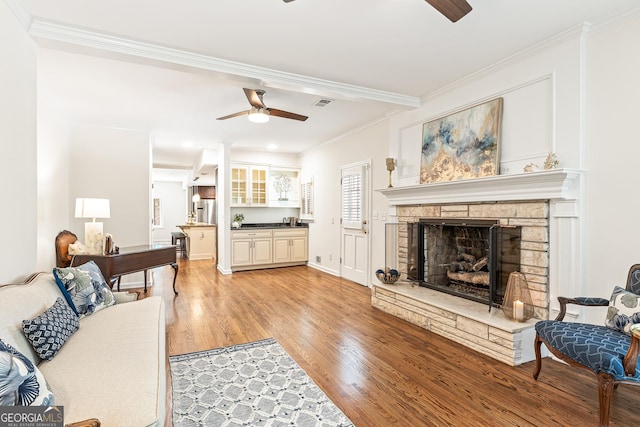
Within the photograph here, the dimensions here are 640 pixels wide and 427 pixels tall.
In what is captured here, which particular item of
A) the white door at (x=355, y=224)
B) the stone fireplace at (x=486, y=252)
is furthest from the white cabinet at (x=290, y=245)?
the stone fireplace at (x=486, y=252)

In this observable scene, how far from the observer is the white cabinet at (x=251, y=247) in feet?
22.2

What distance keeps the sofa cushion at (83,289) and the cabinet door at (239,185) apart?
4.48m

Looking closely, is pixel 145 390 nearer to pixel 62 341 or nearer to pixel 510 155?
pixel 62 341

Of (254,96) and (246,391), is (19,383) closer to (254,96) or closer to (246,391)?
(246,391)

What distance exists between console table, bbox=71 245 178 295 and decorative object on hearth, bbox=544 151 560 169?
4.37m

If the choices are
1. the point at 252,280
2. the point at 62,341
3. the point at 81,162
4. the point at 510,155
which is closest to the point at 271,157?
the point at 252,280

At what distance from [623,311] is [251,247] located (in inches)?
233

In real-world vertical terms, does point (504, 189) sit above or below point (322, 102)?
below

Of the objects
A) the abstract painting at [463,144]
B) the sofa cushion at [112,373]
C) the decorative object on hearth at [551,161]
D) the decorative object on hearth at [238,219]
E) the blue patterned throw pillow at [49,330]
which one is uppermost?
the abstract painting at [463,144]

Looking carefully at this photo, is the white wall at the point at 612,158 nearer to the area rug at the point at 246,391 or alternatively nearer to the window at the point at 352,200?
the area rug at the point at 246,391

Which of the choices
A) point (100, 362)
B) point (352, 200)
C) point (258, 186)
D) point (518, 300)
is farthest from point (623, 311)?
point (258, 186)

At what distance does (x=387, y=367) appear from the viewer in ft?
8.54

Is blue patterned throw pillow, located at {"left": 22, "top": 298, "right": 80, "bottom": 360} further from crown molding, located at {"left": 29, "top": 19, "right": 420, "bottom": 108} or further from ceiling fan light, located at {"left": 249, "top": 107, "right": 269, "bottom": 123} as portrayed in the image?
ceiling fan light, located at {"left": 249, "top": 107, "right": 269, "bottom": 123}

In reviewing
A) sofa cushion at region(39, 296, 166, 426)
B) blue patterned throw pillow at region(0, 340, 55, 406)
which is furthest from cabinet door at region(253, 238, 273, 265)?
blue patterned throw pillow at region(0, 340, 55, 406)
